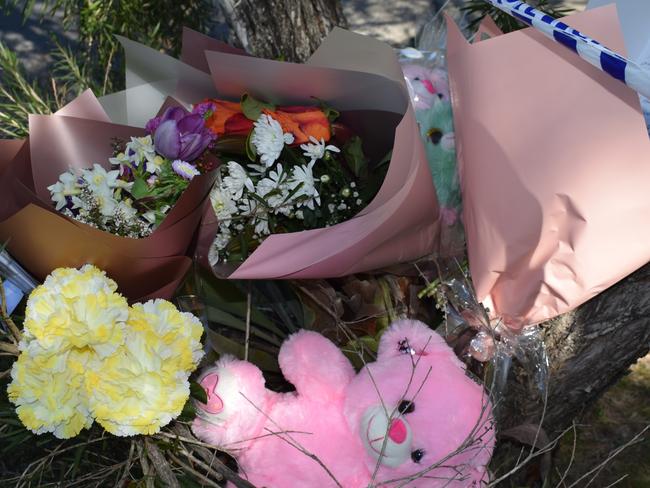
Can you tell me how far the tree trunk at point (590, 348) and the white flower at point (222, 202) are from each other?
26.6 inches

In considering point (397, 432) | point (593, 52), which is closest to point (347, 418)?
point (397, 432)

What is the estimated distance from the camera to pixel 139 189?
3.89 feet

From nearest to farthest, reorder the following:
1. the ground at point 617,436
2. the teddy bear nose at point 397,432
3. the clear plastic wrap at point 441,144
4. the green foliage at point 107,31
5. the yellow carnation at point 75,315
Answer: the yellow carnation at point 75,315
the teddy bear nose at point 397,432
the clear plastic wrap at point 441,144
the ground at point 617,436
the green foliage at point 107,31

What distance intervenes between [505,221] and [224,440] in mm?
572

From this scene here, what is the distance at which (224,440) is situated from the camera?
3.75 ft

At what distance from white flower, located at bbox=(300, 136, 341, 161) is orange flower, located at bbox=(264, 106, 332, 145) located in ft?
0.04

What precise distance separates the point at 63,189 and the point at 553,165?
0.79m

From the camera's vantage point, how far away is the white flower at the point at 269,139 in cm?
120

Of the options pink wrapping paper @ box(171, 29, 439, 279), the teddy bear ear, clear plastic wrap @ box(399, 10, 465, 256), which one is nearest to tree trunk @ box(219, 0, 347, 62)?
pink wrapping paper @ box(171, 29, 439, 279)

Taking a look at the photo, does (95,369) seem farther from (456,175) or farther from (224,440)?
(456,175)

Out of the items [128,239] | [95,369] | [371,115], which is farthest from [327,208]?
[95,369]

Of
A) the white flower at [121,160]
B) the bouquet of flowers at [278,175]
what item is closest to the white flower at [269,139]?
the bouquet of flowers at [278,175]

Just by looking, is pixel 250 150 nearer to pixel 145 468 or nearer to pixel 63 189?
pixel 63 189

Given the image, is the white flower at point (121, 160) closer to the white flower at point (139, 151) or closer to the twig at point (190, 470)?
the white flower at point (139, 151)
